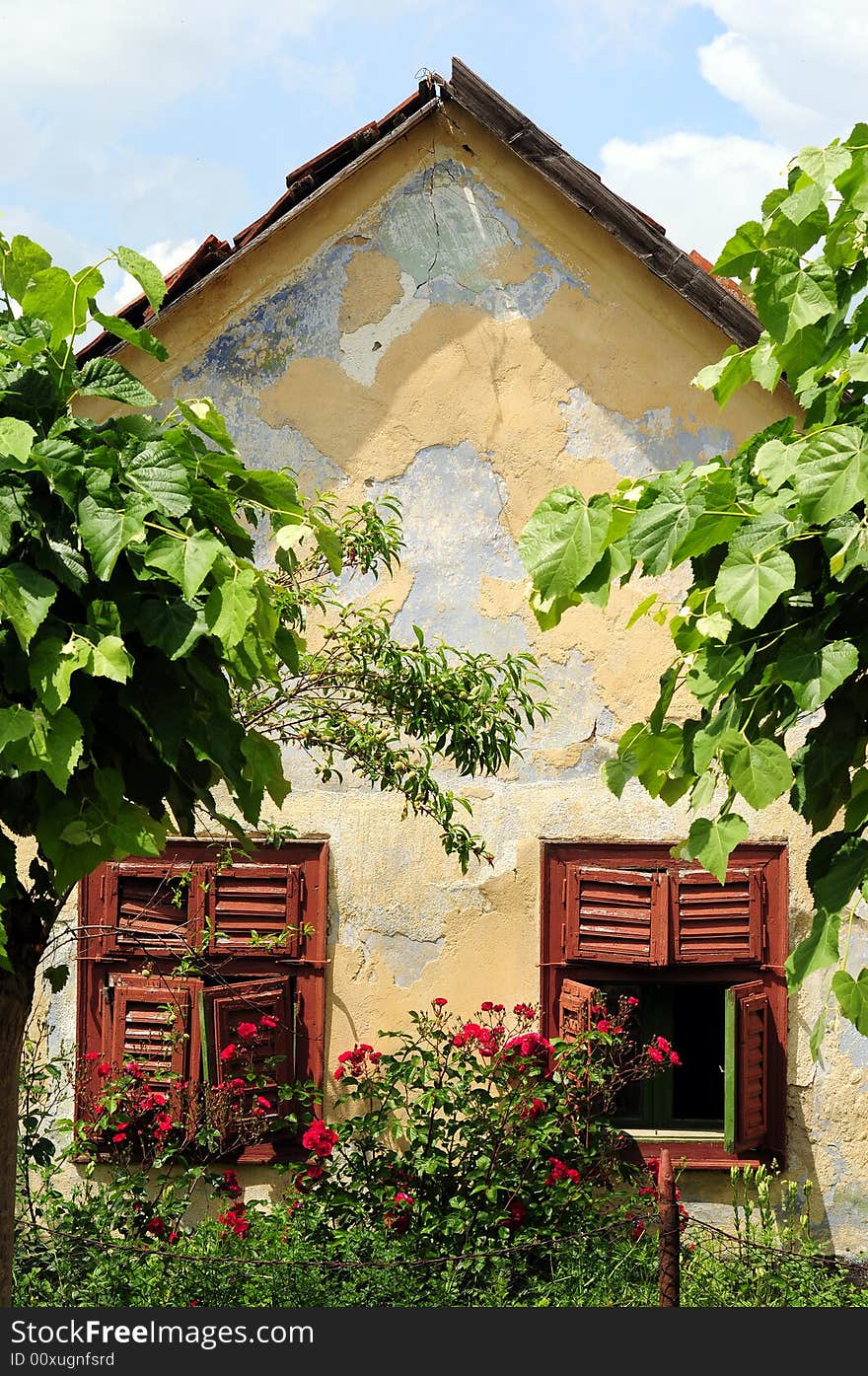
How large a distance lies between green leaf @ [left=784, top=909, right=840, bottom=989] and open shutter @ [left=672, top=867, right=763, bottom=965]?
11.0 ft

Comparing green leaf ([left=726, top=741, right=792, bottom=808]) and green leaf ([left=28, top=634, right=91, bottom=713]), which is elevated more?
green leaf ([left=28, top=634, right=91, bottom=713])

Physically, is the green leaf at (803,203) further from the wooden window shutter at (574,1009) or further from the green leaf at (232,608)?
the wooden window shutter at (574,1009)

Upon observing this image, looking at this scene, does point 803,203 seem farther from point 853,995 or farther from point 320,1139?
point 320,1139

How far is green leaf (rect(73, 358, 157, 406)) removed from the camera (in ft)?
9.84

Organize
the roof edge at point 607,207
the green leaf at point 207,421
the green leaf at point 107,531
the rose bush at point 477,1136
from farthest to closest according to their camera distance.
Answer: the roof edge at point 607,207, the rose bush at point 477,1136, the green leaf at point 207,421, the green leaf at point 107,531

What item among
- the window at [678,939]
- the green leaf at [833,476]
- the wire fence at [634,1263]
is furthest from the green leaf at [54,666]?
the window at [678,939]

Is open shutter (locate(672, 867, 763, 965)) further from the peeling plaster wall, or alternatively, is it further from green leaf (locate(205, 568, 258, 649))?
green leaf (locate(205, 568, 258, 649))

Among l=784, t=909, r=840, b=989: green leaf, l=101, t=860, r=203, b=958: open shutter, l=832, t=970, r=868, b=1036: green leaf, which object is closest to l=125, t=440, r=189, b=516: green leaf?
l=784, t=909, r=840, b=989: green leaf

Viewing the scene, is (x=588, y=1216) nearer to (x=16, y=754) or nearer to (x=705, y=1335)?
(x=705, y=1335)

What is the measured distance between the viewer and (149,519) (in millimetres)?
2885

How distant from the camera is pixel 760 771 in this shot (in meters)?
2.89

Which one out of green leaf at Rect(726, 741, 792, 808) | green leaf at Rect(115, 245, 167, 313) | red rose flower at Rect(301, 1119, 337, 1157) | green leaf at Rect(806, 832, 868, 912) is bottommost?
red rose flower at Rect(301, 1119, 337, 1157)

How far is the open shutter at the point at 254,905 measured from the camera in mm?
6164

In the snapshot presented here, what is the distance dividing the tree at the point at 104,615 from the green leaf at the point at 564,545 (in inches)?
17.7
